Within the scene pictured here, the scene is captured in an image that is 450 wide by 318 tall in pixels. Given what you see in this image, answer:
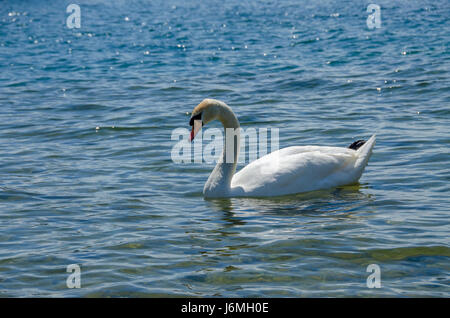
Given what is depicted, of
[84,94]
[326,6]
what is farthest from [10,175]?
[326,6]

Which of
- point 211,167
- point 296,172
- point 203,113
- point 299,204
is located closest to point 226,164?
point 203,113

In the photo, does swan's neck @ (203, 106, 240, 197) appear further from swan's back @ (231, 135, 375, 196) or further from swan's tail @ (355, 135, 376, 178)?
swan's tail @ (355, 135, 376, 178)

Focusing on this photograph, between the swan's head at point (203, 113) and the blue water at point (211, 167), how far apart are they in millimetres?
916

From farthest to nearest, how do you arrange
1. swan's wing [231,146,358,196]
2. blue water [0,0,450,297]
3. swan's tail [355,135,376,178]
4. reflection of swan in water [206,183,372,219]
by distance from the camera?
swan's tail [355,135,376,178], swan's wing [231,146,358,196], reflection of swan in water [206,183,372,219], blue water [0,0,450,297]

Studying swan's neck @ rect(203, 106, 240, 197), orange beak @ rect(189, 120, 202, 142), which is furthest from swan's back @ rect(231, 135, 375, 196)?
orange beak @ rect(189, 120, 202, 142)

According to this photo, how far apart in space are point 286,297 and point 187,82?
13.0m

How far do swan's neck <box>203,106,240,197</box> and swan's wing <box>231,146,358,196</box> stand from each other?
0.54 ft

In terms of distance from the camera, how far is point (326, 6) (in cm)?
3853

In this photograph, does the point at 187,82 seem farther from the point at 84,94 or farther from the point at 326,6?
the point at 326,6

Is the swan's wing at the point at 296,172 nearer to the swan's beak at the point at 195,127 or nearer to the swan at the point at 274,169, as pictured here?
the swan at the point at 274,169

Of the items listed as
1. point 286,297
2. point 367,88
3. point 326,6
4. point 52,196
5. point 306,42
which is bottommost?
point 286,297

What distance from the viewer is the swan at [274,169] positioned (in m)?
9.23

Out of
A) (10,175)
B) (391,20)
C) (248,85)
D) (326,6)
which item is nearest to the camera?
(10,175)

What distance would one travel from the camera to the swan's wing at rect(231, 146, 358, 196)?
9.21m
